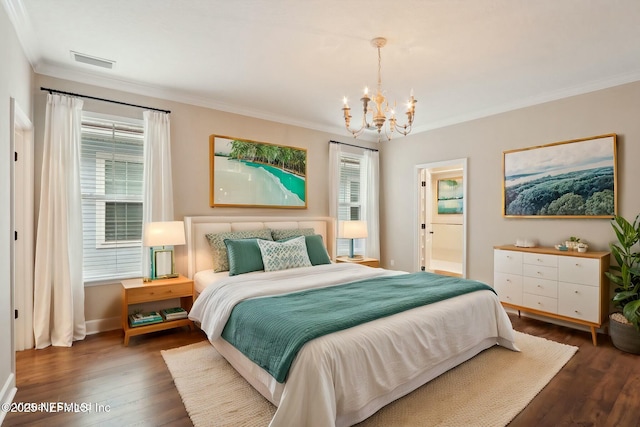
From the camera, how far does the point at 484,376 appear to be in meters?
2.60

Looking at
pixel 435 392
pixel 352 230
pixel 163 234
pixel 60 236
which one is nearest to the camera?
pixel 435 392

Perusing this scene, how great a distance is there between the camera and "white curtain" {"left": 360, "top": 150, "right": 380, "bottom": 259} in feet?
19.1

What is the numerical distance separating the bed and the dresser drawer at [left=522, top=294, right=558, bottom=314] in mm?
963

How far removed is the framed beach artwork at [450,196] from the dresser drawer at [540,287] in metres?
3.33

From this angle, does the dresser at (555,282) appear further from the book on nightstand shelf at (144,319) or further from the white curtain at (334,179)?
the book on nightstand shelf at (144,319)

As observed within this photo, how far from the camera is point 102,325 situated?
356 cm

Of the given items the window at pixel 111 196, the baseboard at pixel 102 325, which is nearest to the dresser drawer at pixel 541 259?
the window at pixel 111 196

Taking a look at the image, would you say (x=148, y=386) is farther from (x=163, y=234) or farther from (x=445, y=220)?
(x=445, y=220)

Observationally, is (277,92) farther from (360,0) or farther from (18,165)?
(18,165)

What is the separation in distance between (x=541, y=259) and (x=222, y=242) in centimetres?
365

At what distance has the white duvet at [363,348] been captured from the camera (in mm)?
1754

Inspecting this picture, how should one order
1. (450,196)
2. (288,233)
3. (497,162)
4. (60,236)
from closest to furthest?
(60,236) → (288,233) → (497,162) → (450,196)

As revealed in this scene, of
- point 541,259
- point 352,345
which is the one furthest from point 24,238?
point 541,259

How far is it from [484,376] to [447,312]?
24.7 inches
